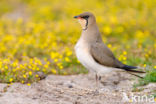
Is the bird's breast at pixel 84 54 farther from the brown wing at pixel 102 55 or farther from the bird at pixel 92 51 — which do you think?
the brown wing at pixel 102 55

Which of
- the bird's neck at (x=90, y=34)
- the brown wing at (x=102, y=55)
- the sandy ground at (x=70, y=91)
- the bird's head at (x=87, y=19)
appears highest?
the bird's head at (x=87, y=19)

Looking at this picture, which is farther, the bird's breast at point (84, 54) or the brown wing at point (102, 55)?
the brown wing at point (102, 55)

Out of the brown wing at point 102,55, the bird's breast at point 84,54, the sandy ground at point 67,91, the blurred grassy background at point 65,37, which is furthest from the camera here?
the blurred grassy background at point 65,37

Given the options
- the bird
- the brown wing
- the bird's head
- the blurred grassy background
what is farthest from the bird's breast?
the blurred grassy background

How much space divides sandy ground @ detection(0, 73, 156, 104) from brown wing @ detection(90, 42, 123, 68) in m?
0.43

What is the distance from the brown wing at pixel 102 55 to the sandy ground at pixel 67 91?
435mm

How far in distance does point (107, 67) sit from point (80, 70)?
1411mm

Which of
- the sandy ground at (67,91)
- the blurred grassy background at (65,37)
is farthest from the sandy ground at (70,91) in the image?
the blurred grassy background at (65,37)

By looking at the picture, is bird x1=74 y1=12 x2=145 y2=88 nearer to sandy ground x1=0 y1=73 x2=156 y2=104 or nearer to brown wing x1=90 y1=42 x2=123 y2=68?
brown wing x1=90 y1=42 x2=123 y2=68

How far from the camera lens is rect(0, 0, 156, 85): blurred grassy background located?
589 cm

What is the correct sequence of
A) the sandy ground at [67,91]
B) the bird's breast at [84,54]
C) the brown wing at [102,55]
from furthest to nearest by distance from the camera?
the brown wing at [102,55], the bird's breast at [84,54], the sandy ground at [67,91]

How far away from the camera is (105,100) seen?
14.6ft

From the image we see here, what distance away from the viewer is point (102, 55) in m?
4.97

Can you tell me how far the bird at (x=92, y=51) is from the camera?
15.6ft
